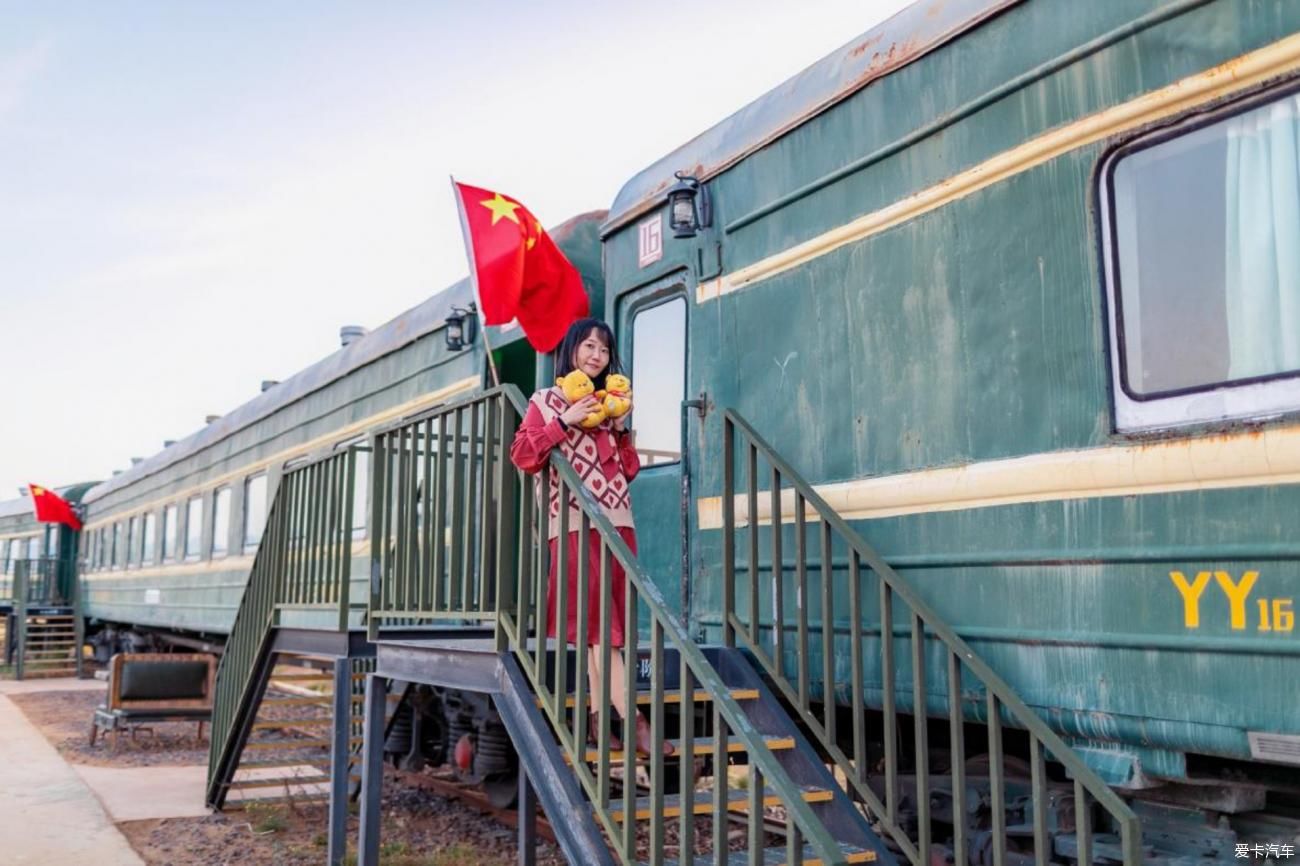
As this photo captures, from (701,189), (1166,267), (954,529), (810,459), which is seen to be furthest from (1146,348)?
(701,189)

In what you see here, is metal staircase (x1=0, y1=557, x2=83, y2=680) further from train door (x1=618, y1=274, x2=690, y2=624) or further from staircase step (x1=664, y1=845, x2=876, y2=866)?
staircase step (x1=664, y1=845, x2=876, y2=866)

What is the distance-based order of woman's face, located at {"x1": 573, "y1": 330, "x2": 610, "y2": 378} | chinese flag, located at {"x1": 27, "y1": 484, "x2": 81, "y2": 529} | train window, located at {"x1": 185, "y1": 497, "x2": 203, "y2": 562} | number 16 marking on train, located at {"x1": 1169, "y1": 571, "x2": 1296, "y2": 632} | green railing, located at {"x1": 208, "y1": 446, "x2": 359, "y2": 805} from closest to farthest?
number 16 marking on train, located at {"x1": 1169, "y1": 571, "x2": 1296, "y2": 632} < woman's face, located at {"x1": 573, "y1": 330, "x2": 610, "y2": 378} < green railing, located at {"x1": 208, "y1": 446, "x2": 359, "y2": 805} < train window, located at {"x1": 185, "y1": 497, "x2": 203, "y2": 562} < chinese flag, located at {"x1": 27, "y1": 484, "x2": 81, "y2": 529}

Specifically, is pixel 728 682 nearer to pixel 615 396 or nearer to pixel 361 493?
pixel 615 396

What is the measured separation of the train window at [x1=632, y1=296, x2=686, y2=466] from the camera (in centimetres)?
545

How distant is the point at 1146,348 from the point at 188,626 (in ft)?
44.5

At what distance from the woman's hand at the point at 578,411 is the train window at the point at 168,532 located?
43.7 ft

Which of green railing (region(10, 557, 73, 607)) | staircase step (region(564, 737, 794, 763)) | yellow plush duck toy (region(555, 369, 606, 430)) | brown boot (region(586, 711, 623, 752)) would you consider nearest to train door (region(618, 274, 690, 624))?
brown boot (region(586, 711, 623, 752))

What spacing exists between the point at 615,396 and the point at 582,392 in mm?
117

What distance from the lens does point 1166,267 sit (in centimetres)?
325

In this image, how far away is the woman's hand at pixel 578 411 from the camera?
13.5 feet

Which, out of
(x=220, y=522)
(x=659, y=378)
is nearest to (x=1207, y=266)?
(x=659, y=378)

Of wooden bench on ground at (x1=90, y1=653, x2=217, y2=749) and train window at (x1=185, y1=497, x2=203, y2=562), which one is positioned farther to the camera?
train window at (x1=185, y1=497, x2=203, y2=562)

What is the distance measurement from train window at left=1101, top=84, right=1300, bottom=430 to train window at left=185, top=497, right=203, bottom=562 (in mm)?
13077

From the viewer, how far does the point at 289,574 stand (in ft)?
22.5
